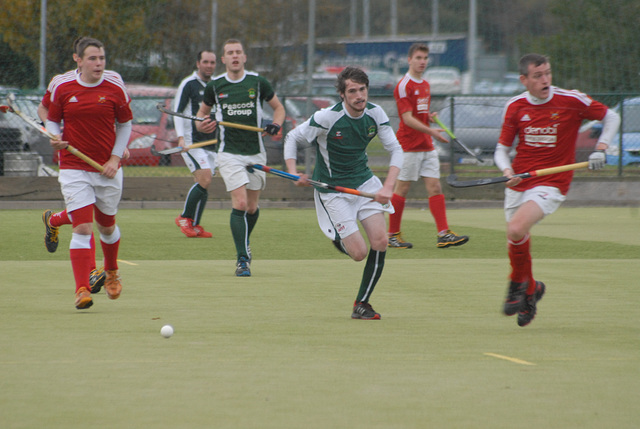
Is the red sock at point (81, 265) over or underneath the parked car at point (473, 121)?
underneath

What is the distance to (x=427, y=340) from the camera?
587 centimetres

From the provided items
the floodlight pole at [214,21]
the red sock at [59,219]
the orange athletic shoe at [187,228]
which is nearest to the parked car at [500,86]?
the floodlight pole at [214,21]

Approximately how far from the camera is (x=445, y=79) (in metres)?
19.3

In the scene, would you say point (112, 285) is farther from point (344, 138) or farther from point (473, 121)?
point (473, 121)

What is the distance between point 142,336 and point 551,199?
2749 millimetres

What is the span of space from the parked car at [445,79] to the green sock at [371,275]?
12.5 meters

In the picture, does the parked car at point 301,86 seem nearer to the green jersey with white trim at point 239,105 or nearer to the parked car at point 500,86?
the parked car at point 500,86

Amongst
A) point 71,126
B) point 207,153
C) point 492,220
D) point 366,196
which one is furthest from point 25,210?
point 366,196

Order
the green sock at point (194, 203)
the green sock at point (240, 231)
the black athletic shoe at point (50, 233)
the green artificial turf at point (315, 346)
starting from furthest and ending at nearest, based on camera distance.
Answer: the green sock at point (194, 203)
the black athletic shoe at point (50, 233)
the green sock at point (240, 231)
the green artificial turf at point (315, 346)

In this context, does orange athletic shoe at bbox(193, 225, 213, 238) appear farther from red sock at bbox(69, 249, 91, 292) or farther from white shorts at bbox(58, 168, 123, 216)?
red sock at bbox(69, 249, 91, 292)

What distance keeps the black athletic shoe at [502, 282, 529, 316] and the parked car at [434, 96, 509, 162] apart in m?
11.7

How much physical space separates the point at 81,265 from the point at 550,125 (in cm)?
328

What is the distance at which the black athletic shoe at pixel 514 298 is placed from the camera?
646 cm

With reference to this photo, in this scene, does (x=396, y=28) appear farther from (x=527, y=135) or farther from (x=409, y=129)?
(x=527, y=135)
